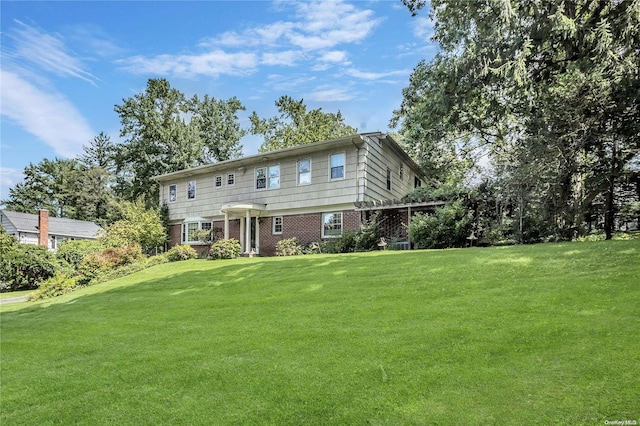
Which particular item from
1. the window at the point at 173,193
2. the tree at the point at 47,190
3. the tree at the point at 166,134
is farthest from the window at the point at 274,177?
the tree at the point at 47,190

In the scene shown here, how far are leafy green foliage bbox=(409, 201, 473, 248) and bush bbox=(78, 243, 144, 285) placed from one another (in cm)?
1275

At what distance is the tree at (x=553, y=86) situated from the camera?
31.8ft

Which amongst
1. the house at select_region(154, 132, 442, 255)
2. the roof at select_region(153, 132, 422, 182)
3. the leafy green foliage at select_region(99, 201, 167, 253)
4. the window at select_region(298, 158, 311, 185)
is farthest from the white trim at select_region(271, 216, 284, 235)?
the leafy green foliage at select_region(99, 201, 167, 253)

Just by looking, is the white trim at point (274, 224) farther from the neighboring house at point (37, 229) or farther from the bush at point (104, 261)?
the neighboring house at point (37, 229)

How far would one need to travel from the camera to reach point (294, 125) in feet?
126

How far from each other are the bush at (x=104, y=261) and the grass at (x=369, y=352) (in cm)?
692

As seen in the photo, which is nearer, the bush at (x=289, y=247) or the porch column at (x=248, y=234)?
the bush at (x=289, y=247)

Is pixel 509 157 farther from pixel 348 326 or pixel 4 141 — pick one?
pixel 4 141

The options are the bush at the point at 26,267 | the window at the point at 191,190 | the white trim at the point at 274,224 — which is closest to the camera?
the bush at the point at 26,267

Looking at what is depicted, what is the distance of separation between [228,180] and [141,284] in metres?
11.1

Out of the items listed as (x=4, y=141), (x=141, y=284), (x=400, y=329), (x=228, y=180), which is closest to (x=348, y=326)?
(x=400, y=329)

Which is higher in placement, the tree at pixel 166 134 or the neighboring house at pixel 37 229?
the tree at pixel 166 134

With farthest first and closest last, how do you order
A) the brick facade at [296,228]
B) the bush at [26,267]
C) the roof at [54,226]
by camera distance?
1. the roof at [54,226]
2. the bush at [26,267]
3. the brick facade at [296,228]

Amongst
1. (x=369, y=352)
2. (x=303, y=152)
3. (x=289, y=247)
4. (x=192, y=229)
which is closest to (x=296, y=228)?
(x=289, y=247)
